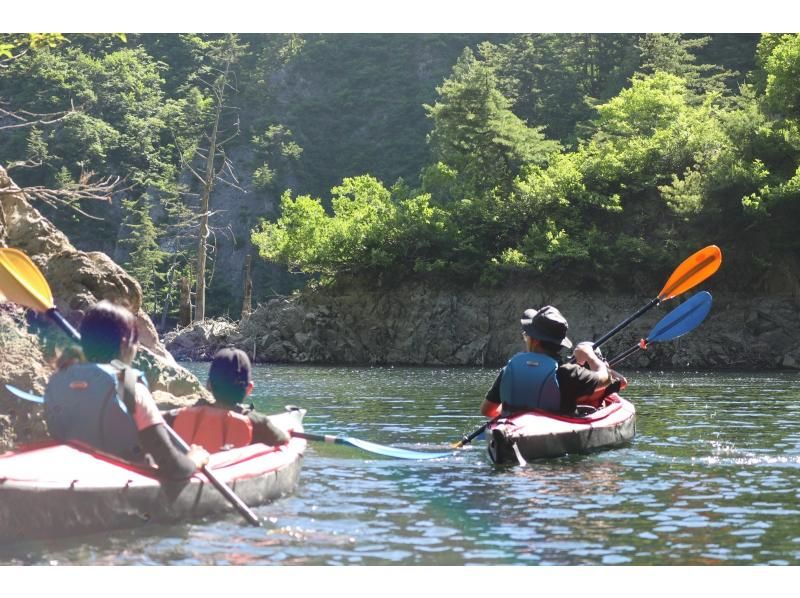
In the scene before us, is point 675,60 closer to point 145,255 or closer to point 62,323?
point 145,255

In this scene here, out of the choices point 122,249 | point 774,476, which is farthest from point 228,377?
point 122,249

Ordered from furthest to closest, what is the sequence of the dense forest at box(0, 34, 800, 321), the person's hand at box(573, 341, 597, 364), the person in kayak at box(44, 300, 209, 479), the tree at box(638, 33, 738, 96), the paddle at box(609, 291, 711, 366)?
→ the tree at box(638, 33, 738, 96) < the dense forest at box(0, 34, 800, 321) < the paddle at box(609, 291, 711, 366) < the person's hand at box(573, 341, 597, 364) < the person in kayak at box(44, 300, 209, 479)

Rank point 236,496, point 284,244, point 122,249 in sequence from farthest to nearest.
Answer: point 122,249
point 284,244
point 236,496

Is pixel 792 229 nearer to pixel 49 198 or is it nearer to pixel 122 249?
pixel 49 198

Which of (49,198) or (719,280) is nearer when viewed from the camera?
(49,198)

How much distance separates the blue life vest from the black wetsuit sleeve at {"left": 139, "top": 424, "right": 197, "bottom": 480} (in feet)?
13.2

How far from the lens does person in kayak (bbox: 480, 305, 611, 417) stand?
1069cm

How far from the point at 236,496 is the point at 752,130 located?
28154 millimetres

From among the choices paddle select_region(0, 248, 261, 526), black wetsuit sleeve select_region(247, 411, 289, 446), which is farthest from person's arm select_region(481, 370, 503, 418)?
paddle select_region(0, 248, 261, 526)

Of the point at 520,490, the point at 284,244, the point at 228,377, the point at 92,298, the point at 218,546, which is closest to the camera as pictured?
the point at 218,546

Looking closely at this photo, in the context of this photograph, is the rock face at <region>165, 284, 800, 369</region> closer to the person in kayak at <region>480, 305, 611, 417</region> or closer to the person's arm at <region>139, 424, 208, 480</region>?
the person in kayak at <region>480, 305, 611, 417</region>

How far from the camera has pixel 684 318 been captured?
Result: 14562 millimetres

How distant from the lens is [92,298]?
14305 mm

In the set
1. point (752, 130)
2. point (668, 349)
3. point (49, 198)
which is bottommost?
point (668, 349)
